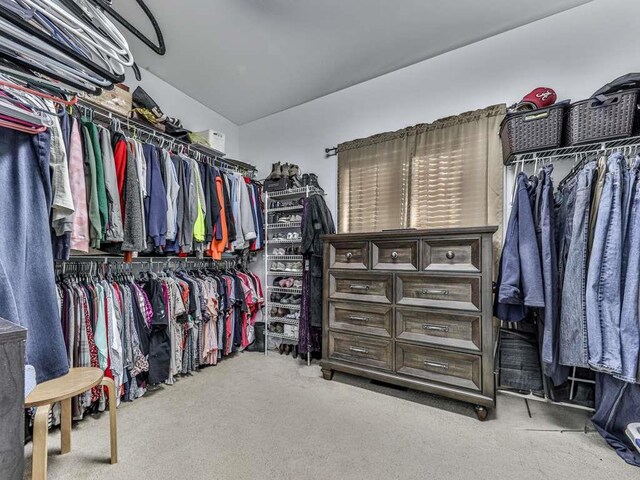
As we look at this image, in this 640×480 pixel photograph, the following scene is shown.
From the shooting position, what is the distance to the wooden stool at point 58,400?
3.30 feet

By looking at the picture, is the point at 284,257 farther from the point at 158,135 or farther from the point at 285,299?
the point at 158,135

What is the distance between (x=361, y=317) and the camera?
2.08 m

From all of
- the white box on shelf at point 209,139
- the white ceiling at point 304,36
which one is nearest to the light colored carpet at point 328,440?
the white box on shelf at point 209,139

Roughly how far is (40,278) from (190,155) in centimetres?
217

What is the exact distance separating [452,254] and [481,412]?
37.2 inches

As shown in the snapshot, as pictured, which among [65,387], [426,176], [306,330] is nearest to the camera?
[65,387]

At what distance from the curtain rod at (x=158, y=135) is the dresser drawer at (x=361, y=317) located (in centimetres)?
185

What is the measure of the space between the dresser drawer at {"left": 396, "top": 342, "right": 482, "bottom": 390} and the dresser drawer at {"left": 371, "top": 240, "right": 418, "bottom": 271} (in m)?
0.53

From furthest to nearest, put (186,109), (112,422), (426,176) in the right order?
(186,109) < (426,176) < (112,422)

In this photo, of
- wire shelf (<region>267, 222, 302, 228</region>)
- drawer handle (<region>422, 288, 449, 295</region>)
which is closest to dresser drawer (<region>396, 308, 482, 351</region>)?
drawer handle (<region>422, 288, 449, 295</region>)

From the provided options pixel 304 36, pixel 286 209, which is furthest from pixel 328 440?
pixel 304 36

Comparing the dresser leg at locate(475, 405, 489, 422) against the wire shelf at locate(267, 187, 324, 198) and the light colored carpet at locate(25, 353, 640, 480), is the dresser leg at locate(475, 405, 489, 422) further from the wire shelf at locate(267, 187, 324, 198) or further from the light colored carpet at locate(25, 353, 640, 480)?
the wire shelf at locate(267, 187, 324, 198)

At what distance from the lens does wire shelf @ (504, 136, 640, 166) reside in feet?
5.26

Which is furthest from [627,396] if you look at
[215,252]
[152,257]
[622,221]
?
[152,257]
